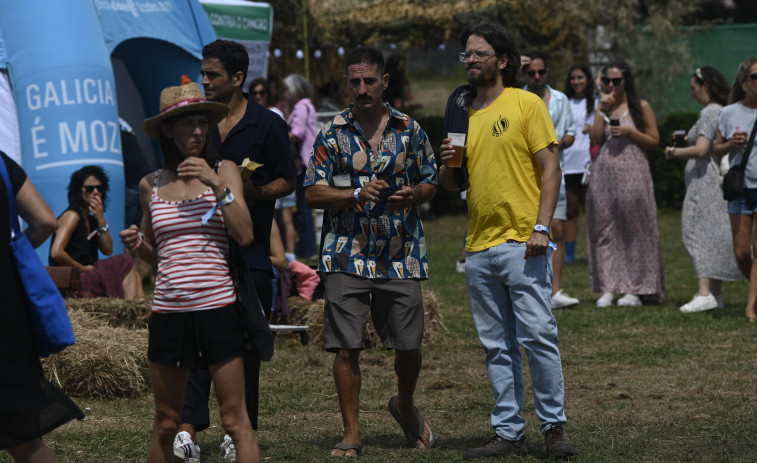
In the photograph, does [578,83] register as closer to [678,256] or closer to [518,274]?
[678,256]

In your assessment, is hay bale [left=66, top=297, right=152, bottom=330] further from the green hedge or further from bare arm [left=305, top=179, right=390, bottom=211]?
the green hedge

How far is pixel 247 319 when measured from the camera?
447cm

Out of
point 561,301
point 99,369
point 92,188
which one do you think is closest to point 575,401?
point 99,369

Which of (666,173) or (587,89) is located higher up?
(587,89)

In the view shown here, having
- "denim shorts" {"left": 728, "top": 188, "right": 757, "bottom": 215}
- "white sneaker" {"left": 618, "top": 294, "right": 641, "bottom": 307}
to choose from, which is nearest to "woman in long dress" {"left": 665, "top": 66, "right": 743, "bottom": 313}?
"white sneaker" {"left": 618, "top": 294, "right": 641, "bottom": 307}

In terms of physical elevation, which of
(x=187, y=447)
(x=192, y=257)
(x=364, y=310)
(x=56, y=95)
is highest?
(x=56, y=95)

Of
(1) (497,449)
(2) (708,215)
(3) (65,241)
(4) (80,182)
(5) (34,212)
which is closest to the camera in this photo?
(5) (34,212)

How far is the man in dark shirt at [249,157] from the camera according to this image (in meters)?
5.51

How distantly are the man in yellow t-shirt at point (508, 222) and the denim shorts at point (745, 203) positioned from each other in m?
Answer: 4.43

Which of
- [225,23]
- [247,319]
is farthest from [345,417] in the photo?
[225,23]

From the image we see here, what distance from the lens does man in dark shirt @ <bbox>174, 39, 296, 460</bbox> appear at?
5508 millimetres

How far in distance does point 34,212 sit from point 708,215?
749cm

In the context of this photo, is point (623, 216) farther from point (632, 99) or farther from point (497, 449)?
point (497, 449)

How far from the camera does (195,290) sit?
440cm
